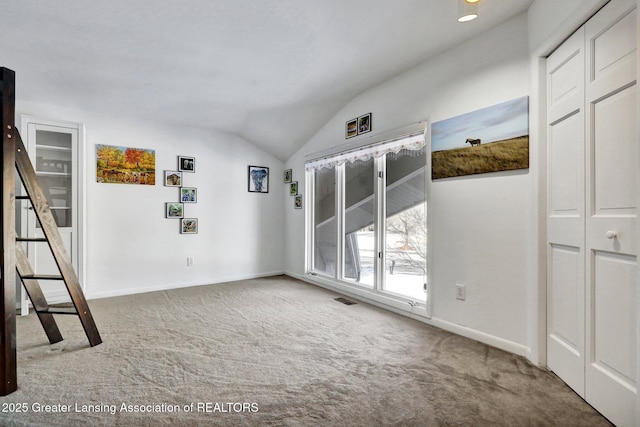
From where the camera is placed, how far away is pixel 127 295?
4.07 meters

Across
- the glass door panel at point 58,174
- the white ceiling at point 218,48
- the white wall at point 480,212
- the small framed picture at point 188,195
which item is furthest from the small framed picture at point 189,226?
the white wall at point 480,212

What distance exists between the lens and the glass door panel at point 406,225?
3.18 metres

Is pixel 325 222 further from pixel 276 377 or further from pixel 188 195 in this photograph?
pixel 276 377

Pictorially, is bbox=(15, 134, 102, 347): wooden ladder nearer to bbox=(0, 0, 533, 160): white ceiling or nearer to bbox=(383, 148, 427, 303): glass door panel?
bbox=(0, 0, 533, 160): white ceiling

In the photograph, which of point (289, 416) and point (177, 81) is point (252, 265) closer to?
point (177, 81)

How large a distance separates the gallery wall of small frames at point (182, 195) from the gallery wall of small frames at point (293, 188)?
1.47 meters

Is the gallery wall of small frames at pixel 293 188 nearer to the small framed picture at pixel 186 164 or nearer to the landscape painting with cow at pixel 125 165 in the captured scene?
the small framed picture at pixel 186 164

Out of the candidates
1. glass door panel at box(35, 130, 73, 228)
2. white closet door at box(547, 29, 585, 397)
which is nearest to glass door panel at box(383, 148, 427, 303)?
white closet door at box(547, 29, 585, 397)

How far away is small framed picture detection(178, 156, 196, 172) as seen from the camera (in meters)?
4.52

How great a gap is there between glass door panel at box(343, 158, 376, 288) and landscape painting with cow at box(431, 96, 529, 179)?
1049 mm

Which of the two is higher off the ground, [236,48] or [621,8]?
[236,48]

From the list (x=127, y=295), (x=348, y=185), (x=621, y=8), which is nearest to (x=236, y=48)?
(x=348, y=185)

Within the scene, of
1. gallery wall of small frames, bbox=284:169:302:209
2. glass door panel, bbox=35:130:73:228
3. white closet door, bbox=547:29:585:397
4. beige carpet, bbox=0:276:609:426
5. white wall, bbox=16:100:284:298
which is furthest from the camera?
gallery wall of small frames, bbox=284:169:302:209

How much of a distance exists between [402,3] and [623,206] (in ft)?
5.90
